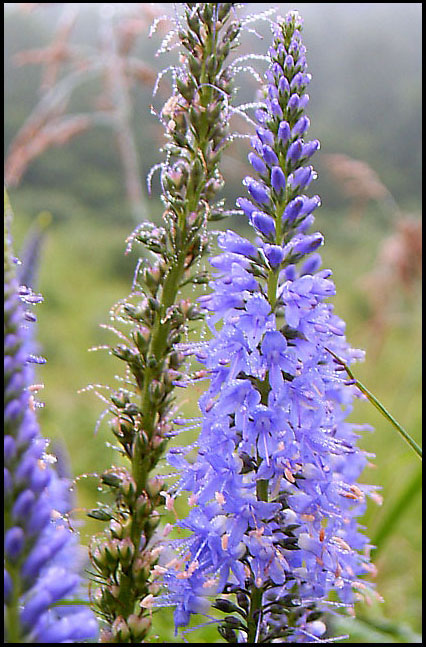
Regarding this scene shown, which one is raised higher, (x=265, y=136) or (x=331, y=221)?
(x=331, y=221)

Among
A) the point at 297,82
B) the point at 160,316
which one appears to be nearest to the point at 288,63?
the point at 297,82

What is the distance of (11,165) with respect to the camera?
288 cm

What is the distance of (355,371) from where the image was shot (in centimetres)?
518

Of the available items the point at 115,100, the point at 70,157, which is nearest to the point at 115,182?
the point at 70,157

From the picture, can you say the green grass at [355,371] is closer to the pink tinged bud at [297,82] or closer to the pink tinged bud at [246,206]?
the pink tinged bud at [246,206]

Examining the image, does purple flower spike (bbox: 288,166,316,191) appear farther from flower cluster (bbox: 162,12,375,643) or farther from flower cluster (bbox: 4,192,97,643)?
flower cluster (bbox: 4,192,97,643)

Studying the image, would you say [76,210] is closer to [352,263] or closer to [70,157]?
[70,157]

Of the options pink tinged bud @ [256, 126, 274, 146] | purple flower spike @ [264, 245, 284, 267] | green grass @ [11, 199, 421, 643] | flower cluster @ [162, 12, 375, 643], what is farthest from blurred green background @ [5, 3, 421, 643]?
pink tinged bud @ [256, 126, 274, 146]

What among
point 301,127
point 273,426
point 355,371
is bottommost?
point 273,426

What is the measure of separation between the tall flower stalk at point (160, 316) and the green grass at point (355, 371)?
0.07m

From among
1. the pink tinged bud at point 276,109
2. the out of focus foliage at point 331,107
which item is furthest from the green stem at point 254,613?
the out of focus foliage at point 331,107

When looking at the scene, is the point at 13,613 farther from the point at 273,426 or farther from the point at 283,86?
the point at 283,86

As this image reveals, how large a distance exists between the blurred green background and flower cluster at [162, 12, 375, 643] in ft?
2.77

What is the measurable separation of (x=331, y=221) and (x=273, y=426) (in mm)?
14991
